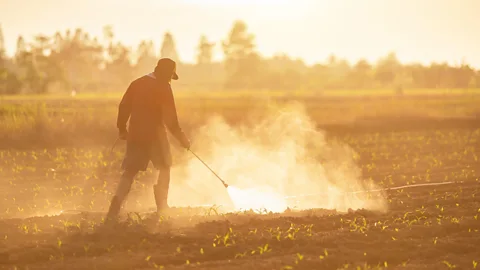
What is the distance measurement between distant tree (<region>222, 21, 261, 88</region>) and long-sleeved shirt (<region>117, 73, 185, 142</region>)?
91.6 m

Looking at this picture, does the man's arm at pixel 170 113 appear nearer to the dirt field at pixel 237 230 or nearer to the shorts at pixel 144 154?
the shorts at pixel 144 154

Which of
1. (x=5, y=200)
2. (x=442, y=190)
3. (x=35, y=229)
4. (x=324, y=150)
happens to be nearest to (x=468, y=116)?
(x=324, y=150)

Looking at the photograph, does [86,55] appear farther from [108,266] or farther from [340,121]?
[108,266]

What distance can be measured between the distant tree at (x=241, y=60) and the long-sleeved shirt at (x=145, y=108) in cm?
9165

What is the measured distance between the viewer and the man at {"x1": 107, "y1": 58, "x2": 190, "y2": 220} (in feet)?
29.7

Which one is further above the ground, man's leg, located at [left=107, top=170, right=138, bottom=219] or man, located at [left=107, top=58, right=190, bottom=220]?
man, located at [left=107, top=58, right=190, bottom=220]

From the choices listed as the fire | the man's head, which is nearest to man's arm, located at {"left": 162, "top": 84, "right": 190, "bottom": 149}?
the man's head

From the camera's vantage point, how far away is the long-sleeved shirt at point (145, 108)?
9.05 m

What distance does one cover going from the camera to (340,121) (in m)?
29.1

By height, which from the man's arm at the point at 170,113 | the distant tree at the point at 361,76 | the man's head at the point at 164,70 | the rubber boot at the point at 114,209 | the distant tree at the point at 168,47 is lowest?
the rubber boot at the point at 114,209

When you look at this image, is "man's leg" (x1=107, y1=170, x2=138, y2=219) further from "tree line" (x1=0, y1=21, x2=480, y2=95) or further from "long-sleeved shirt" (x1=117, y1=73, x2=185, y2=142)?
"tree line" (x1=0, y1=21, x2=480, y2=95)

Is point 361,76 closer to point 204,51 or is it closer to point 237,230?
point 204,51

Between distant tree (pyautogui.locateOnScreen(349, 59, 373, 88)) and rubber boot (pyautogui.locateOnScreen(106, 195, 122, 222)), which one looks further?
distant tree (pyautogui.locateOnScreen(349, 59, 373, 88))

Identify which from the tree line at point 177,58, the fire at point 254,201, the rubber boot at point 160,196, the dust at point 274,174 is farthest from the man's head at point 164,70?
the tree line at point 177,58
